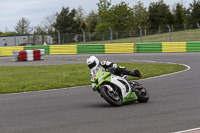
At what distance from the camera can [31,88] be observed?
12.4 m

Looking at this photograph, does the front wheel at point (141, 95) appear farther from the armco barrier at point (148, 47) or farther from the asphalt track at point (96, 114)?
the armco barrier at point (148, 47)

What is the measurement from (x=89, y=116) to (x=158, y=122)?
1434 millimetres

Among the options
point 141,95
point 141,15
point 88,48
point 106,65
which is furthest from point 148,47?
point 141,15

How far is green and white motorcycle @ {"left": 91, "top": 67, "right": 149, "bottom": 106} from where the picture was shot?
7746mm

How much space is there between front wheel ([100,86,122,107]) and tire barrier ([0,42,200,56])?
22.0m

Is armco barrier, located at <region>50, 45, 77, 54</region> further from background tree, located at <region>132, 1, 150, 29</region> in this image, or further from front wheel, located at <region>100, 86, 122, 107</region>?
background tree, located at <region>132, 1, 150, 29</region>

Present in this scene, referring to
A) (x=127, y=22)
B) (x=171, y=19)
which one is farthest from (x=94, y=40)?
(x=171, y=19)

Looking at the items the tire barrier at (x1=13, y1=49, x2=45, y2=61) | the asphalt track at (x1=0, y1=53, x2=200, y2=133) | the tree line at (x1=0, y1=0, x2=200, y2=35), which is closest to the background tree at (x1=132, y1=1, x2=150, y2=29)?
the tree line at (x1=0, y1=0, x2=200, y2=35)

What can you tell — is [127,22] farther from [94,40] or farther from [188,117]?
[188,117]

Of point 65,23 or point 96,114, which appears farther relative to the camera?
point 65,23

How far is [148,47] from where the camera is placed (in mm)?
30281

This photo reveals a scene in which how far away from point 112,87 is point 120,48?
74.5 feet

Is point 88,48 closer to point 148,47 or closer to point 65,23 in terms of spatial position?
point 148,47

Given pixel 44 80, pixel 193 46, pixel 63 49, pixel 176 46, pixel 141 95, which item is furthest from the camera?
pixel 63 49
